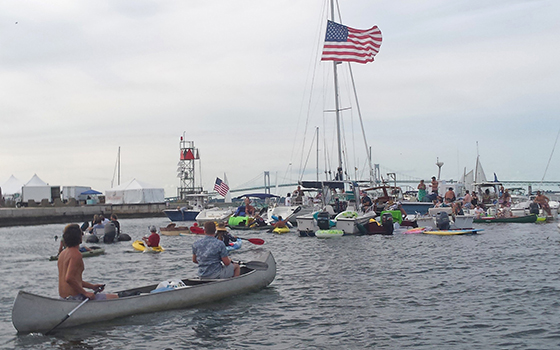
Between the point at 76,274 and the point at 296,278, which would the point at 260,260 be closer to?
the point at 296,278

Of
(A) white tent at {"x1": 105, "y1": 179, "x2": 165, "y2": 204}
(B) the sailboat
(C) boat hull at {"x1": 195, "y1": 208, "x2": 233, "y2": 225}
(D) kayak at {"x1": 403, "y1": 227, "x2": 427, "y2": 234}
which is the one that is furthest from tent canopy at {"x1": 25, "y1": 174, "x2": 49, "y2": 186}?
(D) kayak at {"x1": 403, "y1": 227, "x2": 427, "y2": 234}

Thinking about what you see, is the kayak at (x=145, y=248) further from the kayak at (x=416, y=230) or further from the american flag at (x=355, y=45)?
the american flag at (x=355, y=45)

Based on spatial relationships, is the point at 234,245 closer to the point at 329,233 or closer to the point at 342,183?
the point at 329,233

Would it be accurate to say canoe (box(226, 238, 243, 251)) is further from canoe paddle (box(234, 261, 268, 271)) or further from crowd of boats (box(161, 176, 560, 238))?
canoe paddle (box(234, 261, 268, 271))

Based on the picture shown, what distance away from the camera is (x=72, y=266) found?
10.3 m

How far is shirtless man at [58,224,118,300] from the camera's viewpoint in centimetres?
1016

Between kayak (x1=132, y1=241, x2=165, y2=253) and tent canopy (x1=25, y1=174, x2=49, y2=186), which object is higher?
tent canopy (x1=25, y1=174, x2=49, y2=186)

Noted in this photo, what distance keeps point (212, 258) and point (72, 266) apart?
4.28 m

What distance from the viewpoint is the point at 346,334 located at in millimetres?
10625

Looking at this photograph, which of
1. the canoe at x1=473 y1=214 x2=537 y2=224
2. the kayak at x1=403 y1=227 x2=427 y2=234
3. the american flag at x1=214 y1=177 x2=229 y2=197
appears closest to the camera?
the kayak at x1=403 y1=227 x2=427 y2=234

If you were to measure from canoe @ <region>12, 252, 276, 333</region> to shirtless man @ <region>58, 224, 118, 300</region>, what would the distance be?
182mm

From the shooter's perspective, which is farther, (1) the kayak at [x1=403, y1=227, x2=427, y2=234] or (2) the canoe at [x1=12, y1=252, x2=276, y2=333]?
(1) the kayak at [x1=403, y1=227, x2=427, y2=234]

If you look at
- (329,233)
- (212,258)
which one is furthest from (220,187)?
(212,258)

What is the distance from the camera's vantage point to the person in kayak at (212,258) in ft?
45.3
